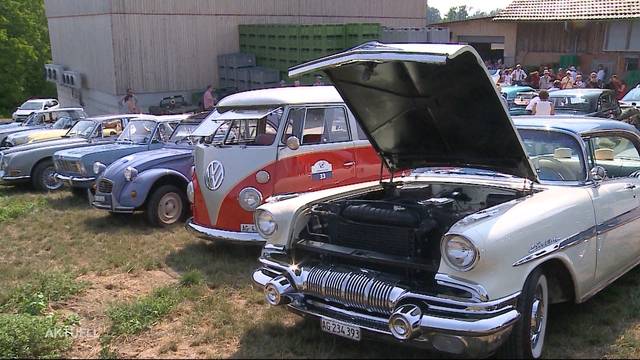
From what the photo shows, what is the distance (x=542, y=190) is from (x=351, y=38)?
15.9m

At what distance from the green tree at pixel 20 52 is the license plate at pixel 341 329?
1694 inches

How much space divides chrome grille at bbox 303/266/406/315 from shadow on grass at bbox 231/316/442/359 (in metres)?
0.30

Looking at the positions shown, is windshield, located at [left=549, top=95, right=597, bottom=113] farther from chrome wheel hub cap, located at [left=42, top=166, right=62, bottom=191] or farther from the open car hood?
chrome wheel hub cap, located at [left=42, top=166, right=62, bottom=191]

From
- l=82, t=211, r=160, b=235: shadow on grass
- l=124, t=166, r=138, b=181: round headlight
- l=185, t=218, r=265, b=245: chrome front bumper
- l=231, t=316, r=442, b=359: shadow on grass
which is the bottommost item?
l=82, t=211, r=160, b=235: shadow on grass

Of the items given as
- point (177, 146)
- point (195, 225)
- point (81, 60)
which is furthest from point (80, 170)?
point (81, 60)

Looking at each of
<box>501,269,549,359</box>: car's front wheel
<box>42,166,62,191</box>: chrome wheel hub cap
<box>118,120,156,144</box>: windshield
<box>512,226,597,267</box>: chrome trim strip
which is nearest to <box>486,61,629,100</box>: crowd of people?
<box>118,120,156,144</box>: windshield

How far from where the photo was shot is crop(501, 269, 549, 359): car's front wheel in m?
3.73

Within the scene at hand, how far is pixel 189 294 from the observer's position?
572cm

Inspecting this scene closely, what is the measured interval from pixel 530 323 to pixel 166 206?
608 centimetres

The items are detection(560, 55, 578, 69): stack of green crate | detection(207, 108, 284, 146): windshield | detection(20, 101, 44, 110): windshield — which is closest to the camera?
detection(207, 108, 284, 146): windshield

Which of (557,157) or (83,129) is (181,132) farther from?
(557,157)

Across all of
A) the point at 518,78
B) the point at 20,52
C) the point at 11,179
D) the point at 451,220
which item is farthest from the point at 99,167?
the point at 20,52

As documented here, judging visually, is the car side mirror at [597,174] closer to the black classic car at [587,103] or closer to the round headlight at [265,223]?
the round headlight at [265,223]

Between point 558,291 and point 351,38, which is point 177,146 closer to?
point 558,291
